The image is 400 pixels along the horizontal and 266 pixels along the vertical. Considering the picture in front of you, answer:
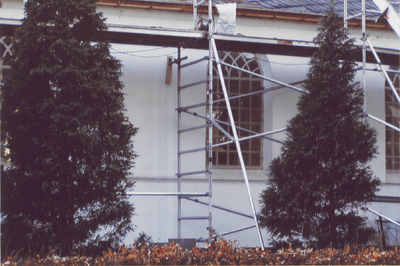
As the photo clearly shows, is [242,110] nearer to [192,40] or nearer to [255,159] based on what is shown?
[255,159]

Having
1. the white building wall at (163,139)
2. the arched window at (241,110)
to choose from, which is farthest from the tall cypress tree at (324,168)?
the arched window at (241,110)

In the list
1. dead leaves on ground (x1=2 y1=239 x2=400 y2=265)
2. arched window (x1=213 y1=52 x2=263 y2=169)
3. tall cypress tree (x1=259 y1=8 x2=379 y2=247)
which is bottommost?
dead leaves on ground (x1=2 y1=239 x2=400 y2=265)

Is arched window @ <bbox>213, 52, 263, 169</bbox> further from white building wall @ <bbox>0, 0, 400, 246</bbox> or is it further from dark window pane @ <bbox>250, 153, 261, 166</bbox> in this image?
white building wall @ <bbox>0, 0, 400, 246</bbox>

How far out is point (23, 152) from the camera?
30.1ft

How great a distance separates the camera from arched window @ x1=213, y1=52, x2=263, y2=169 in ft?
53.1

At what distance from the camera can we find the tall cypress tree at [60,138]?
9.08 m

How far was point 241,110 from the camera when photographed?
16453mm

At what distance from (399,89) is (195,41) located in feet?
22.8

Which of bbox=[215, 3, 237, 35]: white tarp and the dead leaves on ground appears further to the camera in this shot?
bbox=[215, 3, 237, 35]: white tarp

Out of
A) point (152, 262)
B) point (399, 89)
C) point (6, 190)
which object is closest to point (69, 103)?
point (6, 190)

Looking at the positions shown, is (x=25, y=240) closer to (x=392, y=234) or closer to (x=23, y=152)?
(x=23, y=152)

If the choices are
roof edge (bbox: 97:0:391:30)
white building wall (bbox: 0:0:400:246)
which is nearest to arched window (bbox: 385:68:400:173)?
white building wall (bbox: 0:0:400:246)

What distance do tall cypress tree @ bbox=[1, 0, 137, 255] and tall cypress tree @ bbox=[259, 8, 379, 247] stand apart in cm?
276

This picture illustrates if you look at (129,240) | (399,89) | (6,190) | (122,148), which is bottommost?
(129,240)
